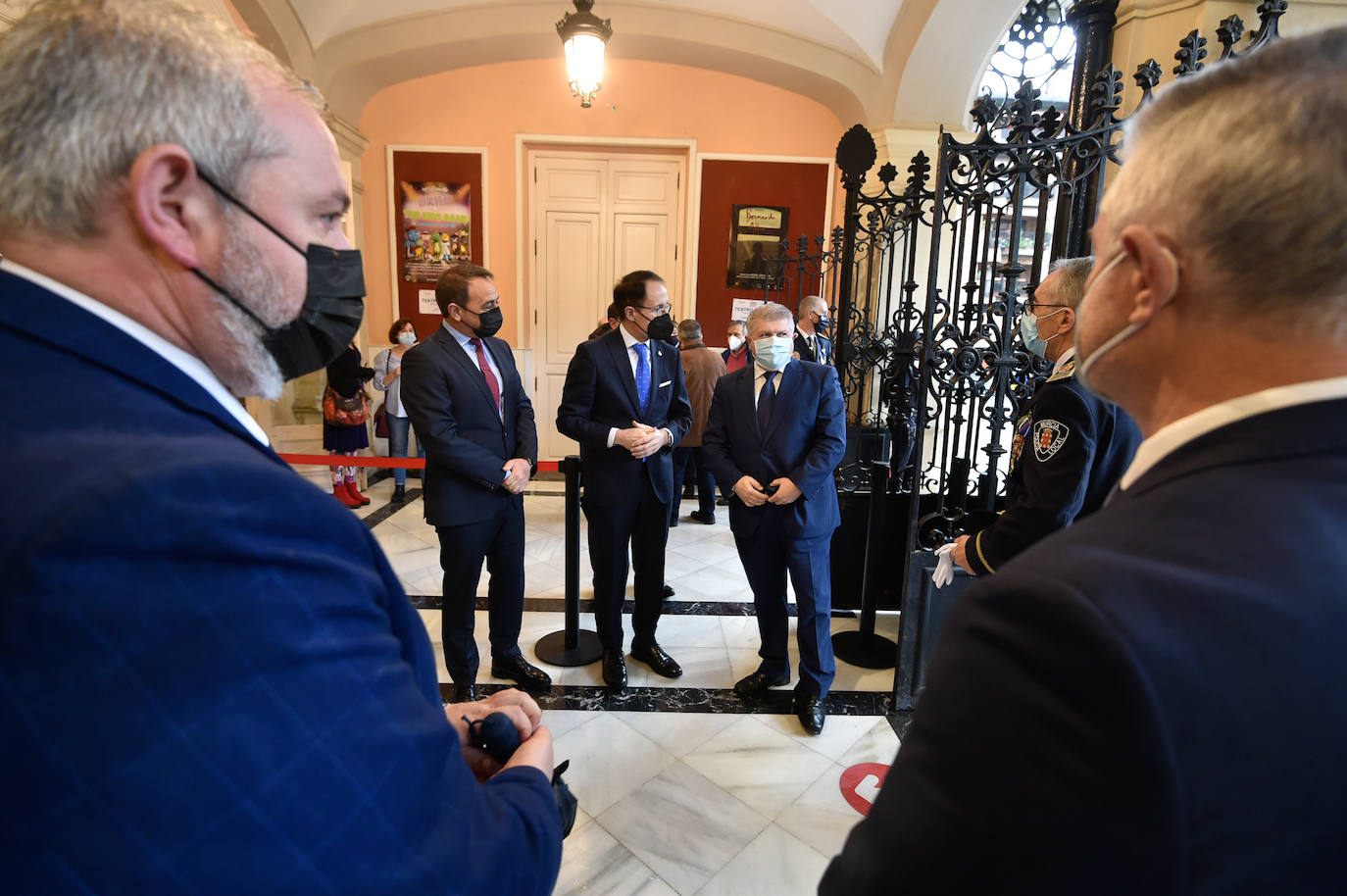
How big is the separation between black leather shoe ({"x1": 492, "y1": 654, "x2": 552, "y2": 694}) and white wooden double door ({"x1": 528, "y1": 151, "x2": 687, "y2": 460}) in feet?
15.9

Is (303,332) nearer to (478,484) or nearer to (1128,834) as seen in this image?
(1128,834)

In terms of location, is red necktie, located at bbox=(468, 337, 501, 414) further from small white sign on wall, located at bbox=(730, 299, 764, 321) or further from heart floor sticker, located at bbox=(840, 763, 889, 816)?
small white sign on wall, located at bbox=(730, 299, 764, 321)

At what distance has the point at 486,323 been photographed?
9.06 ft

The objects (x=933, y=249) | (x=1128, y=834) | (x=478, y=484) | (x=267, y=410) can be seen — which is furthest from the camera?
(x=267, y=410)

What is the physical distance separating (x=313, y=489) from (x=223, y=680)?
0.18 metres

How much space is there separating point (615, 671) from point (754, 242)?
18.6ft

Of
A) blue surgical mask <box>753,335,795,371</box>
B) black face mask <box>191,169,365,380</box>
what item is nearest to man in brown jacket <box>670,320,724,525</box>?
blue surgical mask <box>753,335,795,371</box>

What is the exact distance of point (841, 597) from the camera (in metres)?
3.77

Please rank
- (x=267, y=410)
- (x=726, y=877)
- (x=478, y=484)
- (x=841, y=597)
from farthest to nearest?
(x=267, y=410)
(x=841, y=597)
(x=478, y=484)
(x=726, y=877)

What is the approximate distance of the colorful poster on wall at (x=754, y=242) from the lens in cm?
741

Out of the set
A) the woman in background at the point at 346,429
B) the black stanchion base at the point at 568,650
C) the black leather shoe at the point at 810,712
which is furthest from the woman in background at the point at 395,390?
the black leather shoe at the point at 810,712

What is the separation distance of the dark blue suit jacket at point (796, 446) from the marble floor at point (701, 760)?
0.81 m

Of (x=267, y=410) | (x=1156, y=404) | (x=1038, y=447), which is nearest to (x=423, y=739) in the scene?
(x=1156, y=404)

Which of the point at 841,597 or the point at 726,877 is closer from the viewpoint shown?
the point at 726,877
